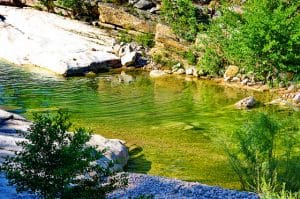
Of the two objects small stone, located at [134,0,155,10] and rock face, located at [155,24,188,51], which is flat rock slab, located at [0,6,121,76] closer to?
rock face, located at [155,24,188,51]

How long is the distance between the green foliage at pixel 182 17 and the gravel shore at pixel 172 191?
23.3m

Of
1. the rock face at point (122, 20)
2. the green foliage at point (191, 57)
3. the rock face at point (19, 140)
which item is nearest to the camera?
the rock face at point (19, 140)

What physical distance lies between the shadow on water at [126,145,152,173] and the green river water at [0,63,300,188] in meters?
0.03

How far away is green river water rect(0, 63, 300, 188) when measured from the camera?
18.1m

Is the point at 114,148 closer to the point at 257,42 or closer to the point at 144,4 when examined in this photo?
the point at 257,42

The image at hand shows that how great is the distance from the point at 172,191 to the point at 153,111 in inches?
446

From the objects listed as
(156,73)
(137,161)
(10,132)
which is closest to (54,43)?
(156,73)

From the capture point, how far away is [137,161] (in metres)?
18.4

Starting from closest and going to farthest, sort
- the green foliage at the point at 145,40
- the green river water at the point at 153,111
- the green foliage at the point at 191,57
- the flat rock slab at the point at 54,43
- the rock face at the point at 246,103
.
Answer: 1. the green river water at the point at 153,111
2. the rock face at the point at 246,103
3. the green foliage at the point at 191,57
4. the flat rock slab at the point at 54,43
5. the green foliage at the point at 145,40

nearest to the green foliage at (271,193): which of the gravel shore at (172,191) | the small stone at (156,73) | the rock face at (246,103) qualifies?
the gravel shore at (172,191)

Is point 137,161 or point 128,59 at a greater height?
point 128,59

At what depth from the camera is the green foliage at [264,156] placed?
49.5 ft

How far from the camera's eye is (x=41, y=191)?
32.0 ft

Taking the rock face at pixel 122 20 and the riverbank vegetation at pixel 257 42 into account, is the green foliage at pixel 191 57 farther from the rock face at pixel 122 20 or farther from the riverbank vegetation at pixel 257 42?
the rock face at pixel 122 20
